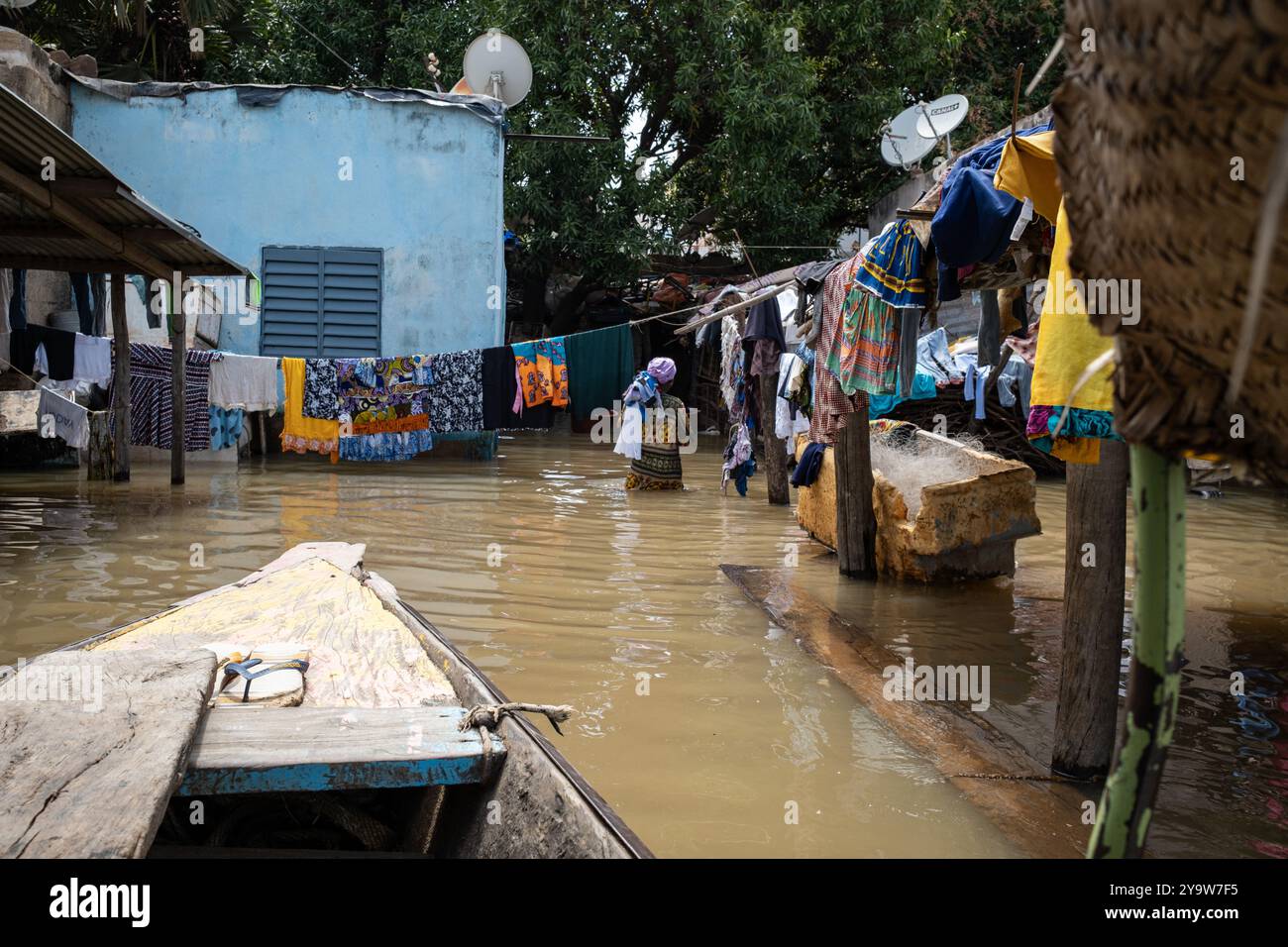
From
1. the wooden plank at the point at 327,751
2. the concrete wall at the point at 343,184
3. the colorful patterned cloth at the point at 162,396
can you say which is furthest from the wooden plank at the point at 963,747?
the concrete wall at the point at 343,184

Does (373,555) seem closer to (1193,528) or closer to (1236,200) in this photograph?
(1236,200)

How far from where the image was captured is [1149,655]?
87 centimetres

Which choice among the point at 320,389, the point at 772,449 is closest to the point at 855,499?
the point at 772,449

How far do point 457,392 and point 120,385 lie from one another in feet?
11.8

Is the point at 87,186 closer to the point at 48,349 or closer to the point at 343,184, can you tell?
the point at 48,349

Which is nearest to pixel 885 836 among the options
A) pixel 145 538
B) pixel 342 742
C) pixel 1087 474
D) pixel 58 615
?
pixel 1087 474

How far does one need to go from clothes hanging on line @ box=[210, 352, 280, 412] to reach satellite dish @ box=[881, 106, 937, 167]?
24.1 ft

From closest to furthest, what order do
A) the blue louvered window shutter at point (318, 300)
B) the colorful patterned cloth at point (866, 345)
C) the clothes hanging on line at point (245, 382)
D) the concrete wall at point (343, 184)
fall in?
the colorful patterned cloth at point (866, 345) < the clothes hanging on line at point (245, 382) < the concrete wall at point (343, 184) < the blue louvered window shutter at point (318, 300)

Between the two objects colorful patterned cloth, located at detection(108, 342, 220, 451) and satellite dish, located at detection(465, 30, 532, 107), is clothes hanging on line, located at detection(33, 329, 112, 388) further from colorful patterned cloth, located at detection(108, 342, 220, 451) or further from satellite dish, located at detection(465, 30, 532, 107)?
satellite dish, located at detection(465, 30, 532, 107)

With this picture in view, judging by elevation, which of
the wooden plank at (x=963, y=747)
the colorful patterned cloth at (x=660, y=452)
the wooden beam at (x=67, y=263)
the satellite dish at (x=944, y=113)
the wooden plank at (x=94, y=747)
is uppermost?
the satellite dish at (x=944, y=113)

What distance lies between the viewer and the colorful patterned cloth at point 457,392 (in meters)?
12.2

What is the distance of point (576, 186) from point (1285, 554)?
1182 cm

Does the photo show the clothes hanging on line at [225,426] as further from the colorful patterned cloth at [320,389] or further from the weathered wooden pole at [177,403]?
the weathered wooden pole at [177,403]

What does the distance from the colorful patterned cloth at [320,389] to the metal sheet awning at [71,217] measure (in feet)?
5.29
